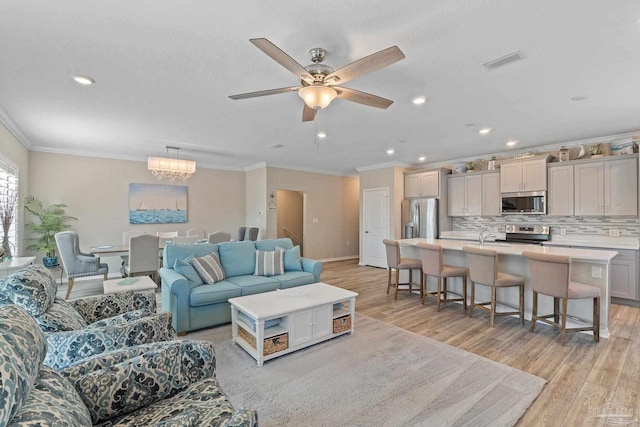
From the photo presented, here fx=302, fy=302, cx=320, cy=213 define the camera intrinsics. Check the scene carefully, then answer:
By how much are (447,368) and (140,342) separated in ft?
7.71

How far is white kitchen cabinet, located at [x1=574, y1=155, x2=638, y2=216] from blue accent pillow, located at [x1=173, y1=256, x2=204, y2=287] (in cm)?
598

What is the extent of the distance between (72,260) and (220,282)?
9.17 ft

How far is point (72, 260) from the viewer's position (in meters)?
4.68

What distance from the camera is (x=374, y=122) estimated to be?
423 cm

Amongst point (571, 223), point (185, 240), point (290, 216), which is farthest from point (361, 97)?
point (290, 216)

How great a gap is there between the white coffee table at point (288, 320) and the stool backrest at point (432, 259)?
1439mm

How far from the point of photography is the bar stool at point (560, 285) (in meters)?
2.96

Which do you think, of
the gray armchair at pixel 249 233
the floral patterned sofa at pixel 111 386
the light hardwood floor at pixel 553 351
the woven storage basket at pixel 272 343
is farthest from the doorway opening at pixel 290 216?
the floral patterned sofa at pixel 111 386

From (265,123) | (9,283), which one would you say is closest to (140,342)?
(9,283)

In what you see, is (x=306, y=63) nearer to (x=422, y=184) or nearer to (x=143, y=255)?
(x=143, y=255)

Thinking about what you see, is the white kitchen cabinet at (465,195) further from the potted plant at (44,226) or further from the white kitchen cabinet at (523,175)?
the potted plant at (44,226)

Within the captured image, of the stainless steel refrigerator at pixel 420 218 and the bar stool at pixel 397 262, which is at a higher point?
the stainless steel refrigerator at pixel 420 218

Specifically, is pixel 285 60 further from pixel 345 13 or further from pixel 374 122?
pixel 374 122

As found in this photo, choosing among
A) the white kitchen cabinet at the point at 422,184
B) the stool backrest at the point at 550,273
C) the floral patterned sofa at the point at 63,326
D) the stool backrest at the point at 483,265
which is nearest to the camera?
the floral patterned sofa at the point at 63,326
